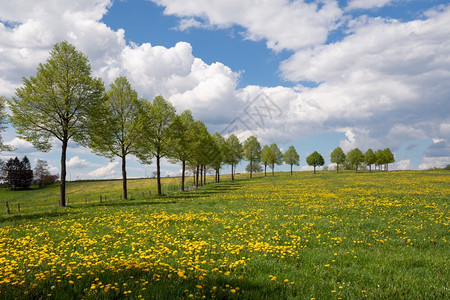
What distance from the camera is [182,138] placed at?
141ft

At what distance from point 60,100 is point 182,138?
63.9ft

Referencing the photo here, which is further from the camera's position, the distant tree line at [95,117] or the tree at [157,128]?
the tree at [157,128]

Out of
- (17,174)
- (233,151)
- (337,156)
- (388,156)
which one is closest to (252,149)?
(233,151)

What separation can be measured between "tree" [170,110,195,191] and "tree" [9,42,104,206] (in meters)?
13.7

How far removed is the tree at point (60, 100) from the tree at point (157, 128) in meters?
8.93

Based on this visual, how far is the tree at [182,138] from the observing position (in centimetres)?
4088

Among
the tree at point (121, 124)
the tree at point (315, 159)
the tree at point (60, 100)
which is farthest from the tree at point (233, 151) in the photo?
the tree at point (60, 100)

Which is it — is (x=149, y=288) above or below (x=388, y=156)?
below

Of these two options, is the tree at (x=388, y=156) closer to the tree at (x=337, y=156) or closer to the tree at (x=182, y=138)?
the tree at (x=337, y=156)

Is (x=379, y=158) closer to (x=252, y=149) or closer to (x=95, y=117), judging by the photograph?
(x=252, y=149)

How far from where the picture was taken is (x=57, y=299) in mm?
5246

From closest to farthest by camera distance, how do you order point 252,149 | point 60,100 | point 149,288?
point 149,288, point 60,100, point 252,149

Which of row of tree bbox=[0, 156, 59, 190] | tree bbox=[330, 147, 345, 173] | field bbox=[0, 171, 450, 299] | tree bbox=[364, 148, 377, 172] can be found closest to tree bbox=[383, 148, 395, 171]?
tree bbox=[364, 148, 377, 172]

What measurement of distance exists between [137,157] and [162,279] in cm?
3181
